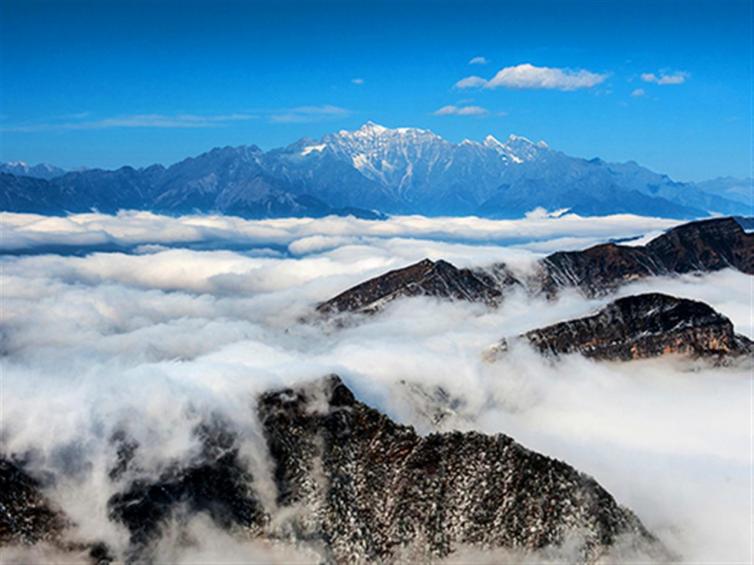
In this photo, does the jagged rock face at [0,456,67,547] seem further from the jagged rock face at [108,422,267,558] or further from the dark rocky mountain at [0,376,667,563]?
the jagged rock face at [108,422,267,558]

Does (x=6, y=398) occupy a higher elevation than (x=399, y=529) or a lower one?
higher

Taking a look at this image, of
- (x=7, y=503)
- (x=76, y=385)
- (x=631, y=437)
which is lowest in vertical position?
(x=631, y=437)

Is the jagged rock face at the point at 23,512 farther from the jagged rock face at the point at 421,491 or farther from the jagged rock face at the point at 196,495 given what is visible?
the jagged rock face at the point at 421,491

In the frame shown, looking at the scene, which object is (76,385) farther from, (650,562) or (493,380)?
(493,380)

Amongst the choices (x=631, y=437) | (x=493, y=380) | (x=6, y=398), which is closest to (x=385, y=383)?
(x=493, y=380)

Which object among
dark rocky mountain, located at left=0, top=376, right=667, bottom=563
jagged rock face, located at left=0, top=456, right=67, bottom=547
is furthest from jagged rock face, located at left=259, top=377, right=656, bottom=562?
jagged rock face, located at left=0, top=456, right=67, bottom=547

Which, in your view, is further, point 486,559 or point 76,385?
point 76,385

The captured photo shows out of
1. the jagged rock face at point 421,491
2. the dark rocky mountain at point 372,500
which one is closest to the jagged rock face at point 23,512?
the dark rocky mountain at point 372,500
